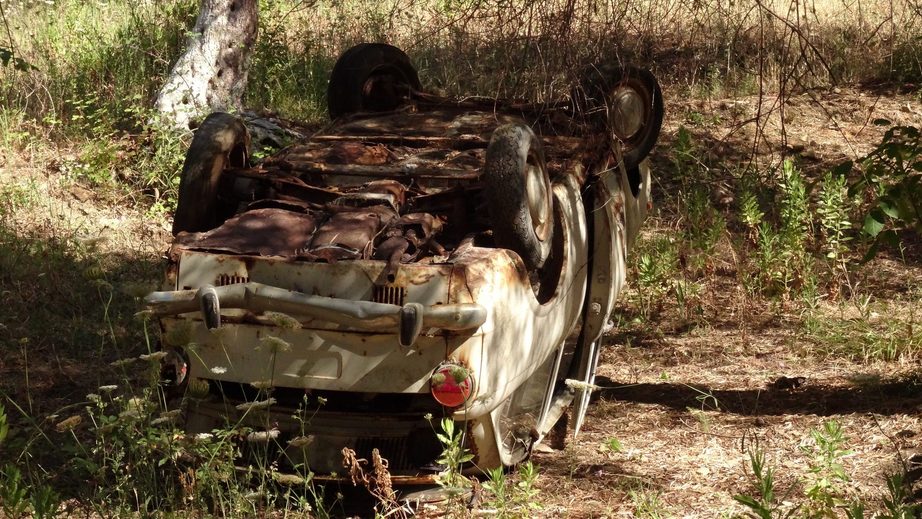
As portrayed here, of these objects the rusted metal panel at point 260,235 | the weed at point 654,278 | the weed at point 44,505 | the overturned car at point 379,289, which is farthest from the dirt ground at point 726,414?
the weed at point 44,505

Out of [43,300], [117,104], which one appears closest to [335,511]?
[43,300]

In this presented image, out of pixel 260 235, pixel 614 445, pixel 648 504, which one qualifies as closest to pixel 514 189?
pixel 260 235

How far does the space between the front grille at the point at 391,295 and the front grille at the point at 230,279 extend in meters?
0.57

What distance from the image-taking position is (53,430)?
6352mm

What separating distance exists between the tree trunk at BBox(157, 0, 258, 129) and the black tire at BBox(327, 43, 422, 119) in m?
3.90

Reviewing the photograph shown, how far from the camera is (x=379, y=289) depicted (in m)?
4.76

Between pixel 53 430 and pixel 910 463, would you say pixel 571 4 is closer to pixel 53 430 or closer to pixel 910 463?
pixel 910 463

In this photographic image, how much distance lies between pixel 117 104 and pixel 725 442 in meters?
6.76

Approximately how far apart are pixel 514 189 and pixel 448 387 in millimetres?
907

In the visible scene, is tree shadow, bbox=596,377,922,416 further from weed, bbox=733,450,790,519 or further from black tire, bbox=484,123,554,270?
black tire, bbox=484,123,554,270

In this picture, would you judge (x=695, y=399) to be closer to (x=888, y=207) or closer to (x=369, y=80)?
(x=888, y=207)

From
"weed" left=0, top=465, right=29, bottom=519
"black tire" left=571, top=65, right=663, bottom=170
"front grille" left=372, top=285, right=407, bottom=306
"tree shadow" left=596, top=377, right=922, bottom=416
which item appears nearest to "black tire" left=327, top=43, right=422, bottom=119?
"black tire" left=571, top=65, right=663, bottom=170

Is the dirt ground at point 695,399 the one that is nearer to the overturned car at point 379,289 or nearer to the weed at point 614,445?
the weed at point 614,445

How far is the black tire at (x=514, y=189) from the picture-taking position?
5012 millimetres
